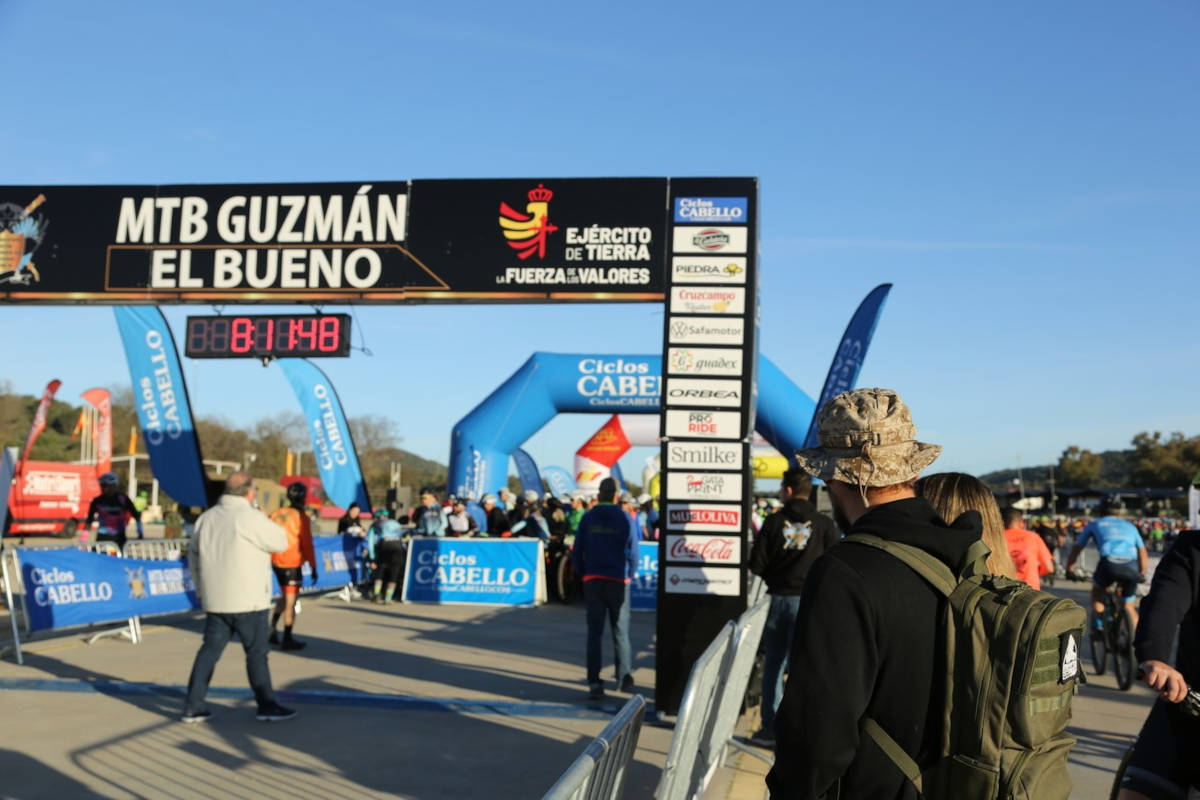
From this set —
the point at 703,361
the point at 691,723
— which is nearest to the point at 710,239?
the point at 703,361

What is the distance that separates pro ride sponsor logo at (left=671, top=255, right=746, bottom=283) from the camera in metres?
8.30

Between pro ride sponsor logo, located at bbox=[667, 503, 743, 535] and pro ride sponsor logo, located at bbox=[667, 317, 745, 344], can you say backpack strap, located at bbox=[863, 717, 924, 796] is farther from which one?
pro ride sponsor logo, located at bbox=[667, 317, 745, 344]

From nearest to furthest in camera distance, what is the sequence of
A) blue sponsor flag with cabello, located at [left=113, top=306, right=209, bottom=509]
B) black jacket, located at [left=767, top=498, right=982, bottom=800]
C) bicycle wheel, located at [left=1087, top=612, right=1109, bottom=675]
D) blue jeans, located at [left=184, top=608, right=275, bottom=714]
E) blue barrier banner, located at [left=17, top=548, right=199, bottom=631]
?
black jacket, located at [left=767, top=498, right=982, bottom=800]
blue jeans, located at [left=184, top=608, right=275, bottom=714]
blue barrier banner, located at [left=17, top=548, right=199, bottom=631]
bicycle wheel, located at [left=1087, top=612, right=1109, bottom=675]
blue sponsor flag with cabello, located at [left=113, top=306, right=209, bottom=509]

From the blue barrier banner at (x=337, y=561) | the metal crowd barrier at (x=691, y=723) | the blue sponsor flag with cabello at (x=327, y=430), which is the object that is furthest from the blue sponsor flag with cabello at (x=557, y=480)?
the metal crowd barrier at (x=691, y=723)

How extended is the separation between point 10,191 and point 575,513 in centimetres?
1069

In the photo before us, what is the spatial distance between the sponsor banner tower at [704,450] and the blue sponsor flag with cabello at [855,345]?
7.98 m

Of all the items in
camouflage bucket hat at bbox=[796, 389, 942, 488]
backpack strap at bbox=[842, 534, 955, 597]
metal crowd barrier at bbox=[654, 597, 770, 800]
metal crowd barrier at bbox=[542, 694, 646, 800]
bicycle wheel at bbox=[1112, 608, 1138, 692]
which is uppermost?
camouflage bucket hat at bbox=[796, 389, 942, 488]

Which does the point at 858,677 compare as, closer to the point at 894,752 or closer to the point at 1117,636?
the point at 894,752

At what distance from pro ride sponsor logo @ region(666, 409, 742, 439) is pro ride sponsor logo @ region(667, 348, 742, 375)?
0.32 m

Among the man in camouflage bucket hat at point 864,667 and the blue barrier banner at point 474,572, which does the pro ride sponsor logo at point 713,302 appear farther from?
the blue barrier banner at point 474,572

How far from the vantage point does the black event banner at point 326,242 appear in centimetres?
923

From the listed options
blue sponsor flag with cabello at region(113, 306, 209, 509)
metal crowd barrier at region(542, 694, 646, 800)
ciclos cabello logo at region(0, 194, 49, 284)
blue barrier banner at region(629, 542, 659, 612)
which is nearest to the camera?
metal crowd barrier at region(542, 694, 646, 800)

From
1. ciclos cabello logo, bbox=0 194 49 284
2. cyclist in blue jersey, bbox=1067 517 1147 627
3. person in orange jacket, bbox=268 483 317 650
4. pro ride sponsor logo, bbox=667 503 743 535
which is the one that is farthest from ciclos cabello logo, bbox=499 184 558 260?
cyclist in blue jersey, bbox=1067 517 1147 627

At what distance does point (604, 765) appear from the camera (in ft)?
9.36
